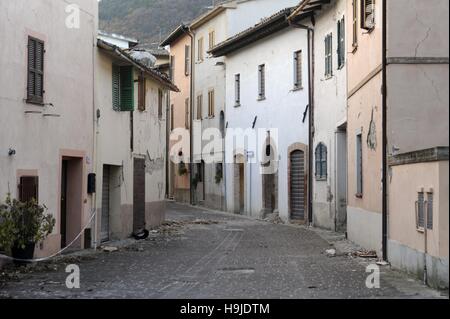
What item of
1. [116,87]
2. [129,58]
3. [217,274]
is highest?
[129,58]

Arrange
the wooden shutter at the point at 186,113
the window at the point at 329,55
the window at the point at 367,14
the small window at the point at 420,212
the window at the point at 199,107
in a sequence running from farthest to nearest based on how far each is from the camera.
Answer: the wooden shutter at the point at 186,113 → the window at the point at 199,107 → the window at the point at 329,55 → the window at the point at 367,14 → the small window at the point at 420,212

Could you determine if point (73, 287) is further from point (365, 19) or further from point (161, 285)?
point (365, 19)

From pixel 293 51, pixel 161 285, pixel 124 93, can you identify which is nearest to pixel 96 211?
pixel 124 93

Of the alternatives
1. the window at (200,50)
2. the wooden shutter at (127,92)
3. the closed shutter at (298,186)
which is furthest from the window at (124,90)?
the window at (200,50)

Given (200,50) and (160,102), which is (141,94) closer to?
(160,102)

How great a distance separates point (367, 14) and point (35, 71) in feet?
23.2

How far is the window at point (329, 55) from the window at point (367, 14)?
685 centimetres

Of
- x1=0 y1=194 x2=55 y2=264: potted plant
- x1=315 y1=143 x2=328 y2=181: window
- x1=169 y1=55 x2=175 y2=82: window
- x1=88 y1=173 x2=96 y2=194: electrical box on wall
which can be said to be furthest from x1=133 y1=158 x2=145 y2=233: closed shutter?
x1=169 y1=55 x2=175 y2=82: window

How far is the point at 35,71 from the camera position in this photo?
1466 centimetres

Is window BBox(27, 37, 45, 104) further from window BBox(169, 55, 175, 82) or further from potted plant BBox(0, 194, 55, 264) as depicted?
window BBox(169, 55, 175, 82)

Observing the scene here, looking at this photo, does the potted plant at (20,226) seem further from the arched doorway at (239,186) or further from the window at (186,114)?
the window at (186,114)

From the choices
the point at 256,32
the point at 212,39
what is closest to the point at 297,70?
the point at 256,32

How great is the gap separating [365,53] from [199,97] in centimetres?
2392

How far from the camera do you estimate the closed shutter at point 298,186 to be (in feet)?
88.8
